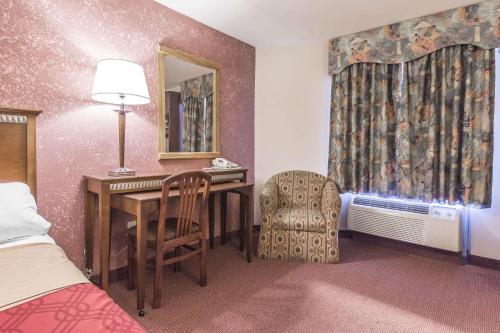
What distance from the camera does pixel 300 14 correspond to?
9.21 feet

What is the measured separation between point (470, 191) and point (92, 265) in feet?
10.5

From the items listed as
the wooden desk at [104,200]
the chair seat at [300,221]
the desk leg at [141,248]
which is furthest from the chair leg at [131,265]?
the chair seat at [300,221]

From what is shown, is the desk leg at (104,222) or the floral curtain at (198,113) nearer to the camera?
the desk leg at (104,222)

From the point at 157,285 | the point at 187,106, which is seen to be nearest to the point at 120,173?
the point at 157,285

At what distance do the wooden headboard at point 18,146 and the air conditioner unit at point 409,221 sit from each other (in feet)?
9.76

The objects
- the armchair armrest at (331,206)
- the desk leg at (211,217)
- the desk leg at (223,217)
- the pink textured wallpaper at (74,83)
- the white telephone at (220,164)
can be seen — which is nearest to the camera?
the pink textured wallpaper at (74,83)

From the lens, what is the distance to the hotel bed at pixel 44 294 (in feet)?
2.71

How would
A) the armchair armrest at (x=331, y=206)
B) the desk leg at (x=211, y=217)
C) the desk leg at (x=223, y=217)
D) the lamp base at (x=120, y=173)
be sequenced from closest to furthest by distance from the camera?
1. the lamp base at (x=120, y=173)
2. the armchair armrest at (x=331, y=206)
3. the desk leg at (x=211, y=217)
4. the desk leg at (x=223, y=217)

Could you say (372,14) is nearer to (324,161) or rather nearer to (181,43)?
(324,161)

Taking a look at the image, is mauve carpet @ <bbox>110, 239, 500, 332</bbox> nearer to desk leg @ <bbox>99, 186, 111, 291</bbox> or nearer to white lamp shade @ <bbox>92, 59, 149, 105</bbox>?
desk leg @ <bbox>99, 186, 111, 291</bbox>

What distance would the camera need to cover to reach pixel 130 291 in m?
2.21

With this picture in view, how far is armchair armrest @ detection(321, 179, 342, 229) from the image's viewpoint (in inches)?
106

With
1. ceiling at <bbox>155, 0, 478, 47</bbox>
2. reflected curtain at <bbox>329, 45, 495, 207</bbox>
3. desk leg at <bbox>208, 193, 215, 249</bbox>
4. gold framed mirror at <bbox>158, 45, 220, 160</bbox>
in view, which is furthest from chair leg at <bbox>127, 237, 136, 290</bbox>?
reflected curtain at <bbox>329, 45, 495, 207</bbox>

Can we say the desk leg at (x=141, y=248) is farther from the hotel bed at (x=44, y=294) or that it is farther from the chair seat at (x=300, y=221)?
the chair seat at (x=300, y=221)
